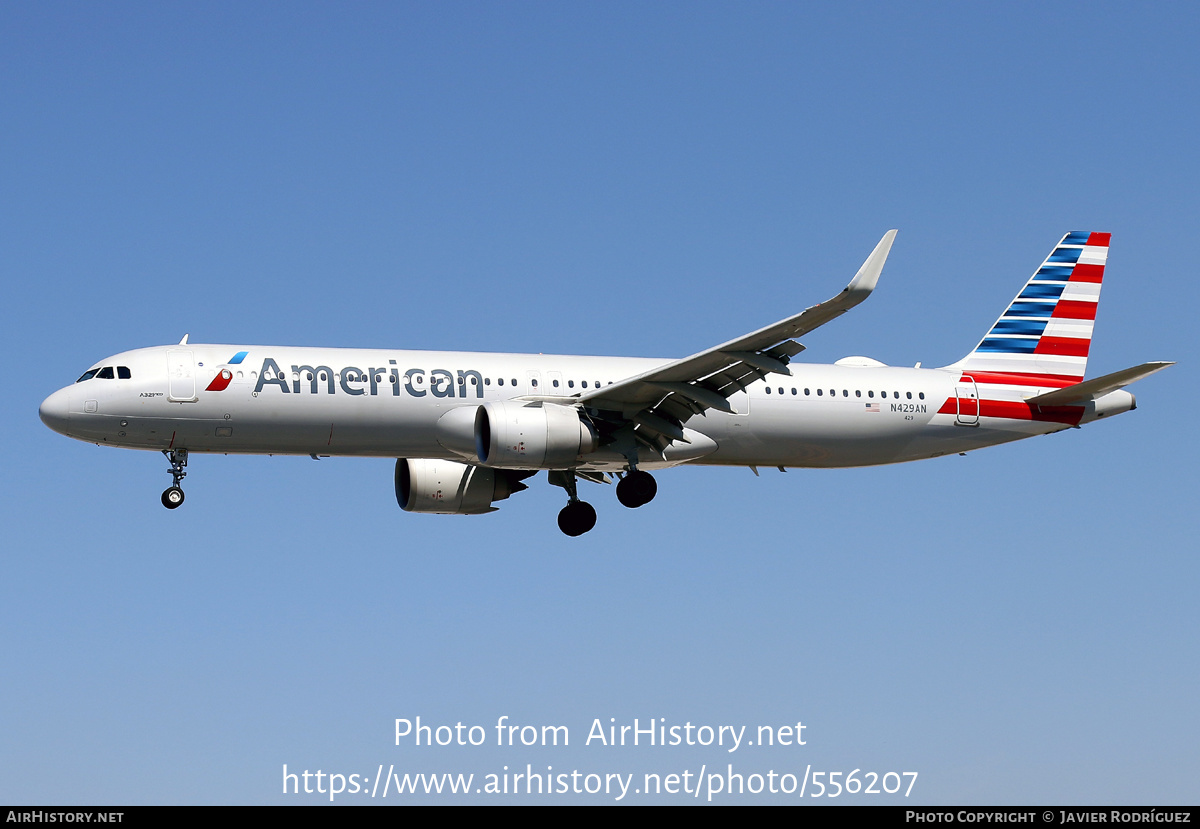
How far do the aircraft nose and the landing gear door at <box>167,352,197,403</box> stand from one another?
2.36 m

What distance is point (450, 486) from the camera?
4000cm

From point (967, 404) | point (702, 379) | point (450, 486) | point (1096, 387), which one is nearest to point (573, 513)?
point (450, 486)

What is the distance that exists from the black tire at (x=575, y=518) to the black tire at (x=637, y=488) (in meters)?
2.77

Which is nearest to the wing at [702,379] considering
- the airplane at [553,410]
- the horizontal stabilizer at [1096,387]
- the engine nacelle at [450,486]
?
the airplane at [553,410]

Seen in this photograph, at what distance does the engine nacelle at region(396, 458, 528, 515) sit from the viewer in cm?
3991

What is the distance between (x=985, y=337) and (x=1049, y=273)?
347 centimetres

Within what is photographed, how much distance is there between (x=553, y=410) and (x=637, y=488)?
316 centimetres

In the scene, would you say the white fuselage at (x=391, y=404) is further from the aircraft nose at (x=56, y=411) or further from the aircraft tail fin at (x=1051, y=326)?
the aircraft tail fin at (x=1051, y=326)

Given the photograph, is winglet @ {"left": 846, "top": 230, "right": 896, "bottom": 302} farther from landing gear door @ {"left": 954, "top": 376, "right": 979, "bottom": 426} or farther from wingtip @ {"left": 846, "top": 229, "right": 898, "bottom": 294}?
landing gear door @ {"left": 954, "top": 376, "right": 979, "bottom": 426}

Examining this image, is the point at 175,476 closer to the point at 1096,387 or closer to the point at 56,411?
the point at 56,411

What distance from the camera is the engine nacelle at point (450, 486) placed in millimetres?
39906

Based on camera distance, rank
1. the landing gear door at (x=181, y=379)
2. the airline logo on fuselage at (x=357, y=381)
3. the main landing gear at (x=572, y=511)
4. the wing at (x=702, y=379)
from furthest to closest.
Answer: the main landing gear at (x=572, y=511) → the airline logo on fuselage at (x=357, y=381) → the landing gear door at (x=181, y=379) → the wing at (x=702, y=379)
